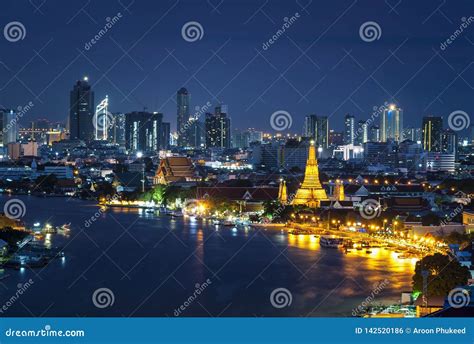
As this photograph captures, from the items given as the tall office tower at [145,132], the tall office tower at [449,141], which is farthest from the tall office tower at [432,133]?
the tall office tower at [145,132]

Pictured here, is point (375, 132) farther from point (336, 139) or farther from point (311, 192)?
point (311, 192)

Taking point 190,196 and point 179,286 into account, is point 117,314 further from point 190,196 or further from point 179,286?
point 190,196

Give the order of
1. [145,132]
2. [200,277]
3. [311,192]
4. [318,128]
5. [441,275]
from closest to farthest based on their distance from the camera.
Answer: [441,275] < [200,277] < [311,192] < [318,128] < [145,132]

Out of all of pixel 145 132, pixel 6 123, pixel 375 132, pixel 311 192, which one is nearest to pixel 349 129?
pixel 375 132

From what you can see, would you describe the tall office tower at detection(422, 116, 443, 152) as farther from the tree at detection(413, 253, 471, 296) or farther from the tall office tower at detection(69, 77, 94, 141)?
the tree at detection(413, 253, 471, 296)

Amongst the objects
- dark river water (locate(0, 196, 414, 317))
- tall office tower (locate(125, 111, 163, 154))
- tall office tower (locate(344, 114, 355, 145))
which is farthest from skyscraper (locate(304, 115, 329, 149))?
dark river water (locate(0, 196, 414, 317))

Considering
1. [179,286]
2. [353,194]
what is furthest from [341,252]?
[353,194]
